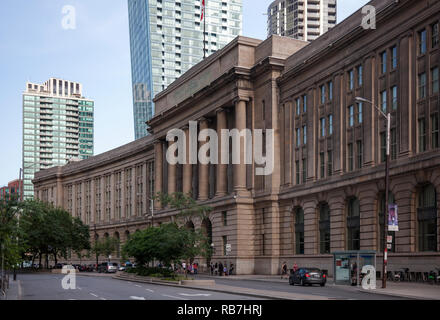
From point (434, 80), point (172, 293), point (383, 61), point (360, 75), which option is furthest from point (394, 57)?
point (172, 293)

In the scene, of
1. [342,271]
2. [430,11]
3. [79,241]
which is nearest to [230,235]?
[342,271]

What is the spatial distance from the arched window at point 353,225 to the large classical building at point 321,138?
0.09 metres

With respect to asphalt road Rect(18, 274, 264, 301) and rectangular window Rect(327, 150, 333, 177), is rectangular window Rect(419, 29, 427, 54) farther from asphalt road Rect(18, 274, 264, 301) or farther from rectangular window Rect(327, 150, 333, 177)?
asphalt road Rect(18, 274, 264, 301)

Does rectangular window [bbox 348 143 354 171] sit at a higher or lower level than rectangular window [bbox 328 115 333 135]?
lower

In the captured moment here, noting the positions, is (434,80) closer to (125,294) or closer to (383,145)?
(383,145)

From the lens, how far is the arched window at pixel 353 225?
173ft

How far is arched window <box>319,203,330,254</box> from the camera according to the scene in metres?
57.8

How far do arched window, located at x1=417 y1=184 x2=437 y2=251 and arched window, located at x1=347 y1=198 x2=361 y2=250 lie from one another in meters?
7.88

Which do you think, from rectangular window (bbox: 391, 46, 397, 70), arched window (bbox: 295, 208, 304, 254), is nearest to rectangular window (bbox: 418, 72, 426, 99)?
rectangular window (bbox: 391, 46, 397, 70)

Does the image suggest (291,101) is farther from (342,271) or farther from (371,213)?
(342,271)

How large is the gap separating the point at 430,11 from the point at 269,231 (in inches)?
1163

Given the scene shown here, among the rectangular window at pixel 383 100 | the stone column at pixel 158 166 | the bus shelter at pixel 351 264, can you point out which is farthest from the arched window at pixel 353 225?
the stone column at pixel 158 166

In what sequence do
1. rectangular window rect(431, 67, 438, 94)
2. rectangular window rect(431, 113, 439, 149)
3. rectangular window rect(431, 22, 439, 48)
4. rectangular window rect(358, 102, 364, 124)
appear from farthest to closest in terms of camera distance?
rectangular window rect(358, 102, 364, 124) → rectangular window rect(431, 22, 439, 48) → rectangular window rect(431, 67, 438, 94) → rectangular window rect(431, 113, 439, 149)
